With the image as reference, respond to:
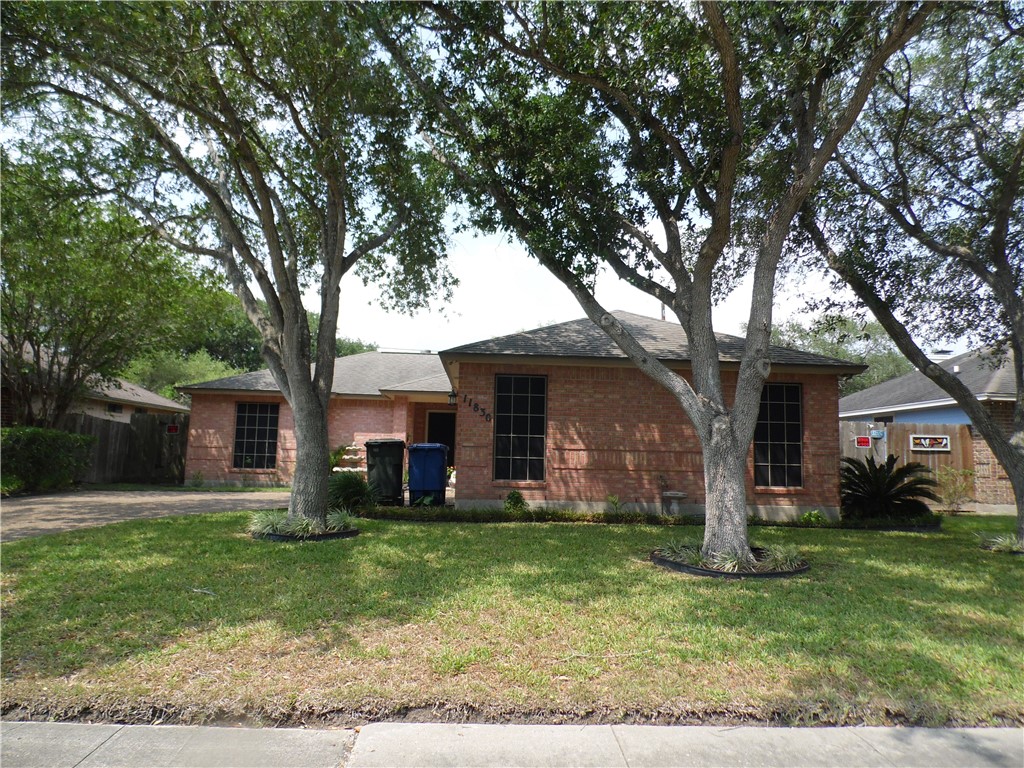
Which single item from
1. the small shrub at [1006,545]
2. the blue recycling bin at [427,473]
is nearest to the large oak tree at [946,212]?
the small shrub at [1006,545]

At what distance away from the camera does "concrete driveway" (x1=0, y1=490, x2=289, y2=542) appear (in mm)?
9211

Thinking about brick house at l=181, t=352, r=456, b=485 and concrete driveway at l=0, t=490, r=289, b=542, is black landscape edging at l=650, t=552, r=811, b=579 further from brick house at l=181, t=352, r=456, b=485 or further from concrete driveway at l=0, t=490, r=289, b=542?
brick house at l=181, t=352, r=456, b=485

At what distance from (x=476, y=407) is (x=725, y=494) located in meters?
5.37

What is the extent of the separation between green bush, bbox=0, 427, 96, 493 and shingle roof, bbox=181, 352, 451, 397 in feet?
10.5

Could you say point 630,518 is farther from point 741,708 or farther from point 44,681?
point 44,681

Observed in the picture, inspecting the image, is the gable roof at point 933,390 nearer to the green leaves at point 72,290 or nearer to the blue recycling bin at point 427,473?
the blue recycling bin at point 427,473

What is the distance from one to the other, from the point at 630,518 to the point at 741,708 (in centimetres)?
740

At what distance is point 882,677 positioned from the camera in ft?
12.8

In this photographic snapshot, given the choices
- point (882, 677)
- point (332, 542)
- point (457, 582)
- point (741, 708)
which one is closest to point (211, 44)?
point (332, 542)

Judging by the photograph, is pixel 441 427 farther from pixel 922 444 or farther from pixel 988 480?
pixel 988 480

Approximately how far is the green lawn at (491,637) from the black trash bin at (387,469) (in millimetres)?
4221

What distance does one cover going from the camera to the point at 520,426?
11.5 metres

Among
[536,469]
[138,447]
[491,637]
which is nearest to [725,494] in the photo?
[491,637]

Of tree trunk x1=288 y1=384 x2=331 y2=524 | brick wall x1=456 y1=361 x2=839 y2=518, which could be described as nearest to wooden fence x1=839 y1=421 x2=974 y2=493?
brick wall x1=456 y1=361 x2=839 y2=518
